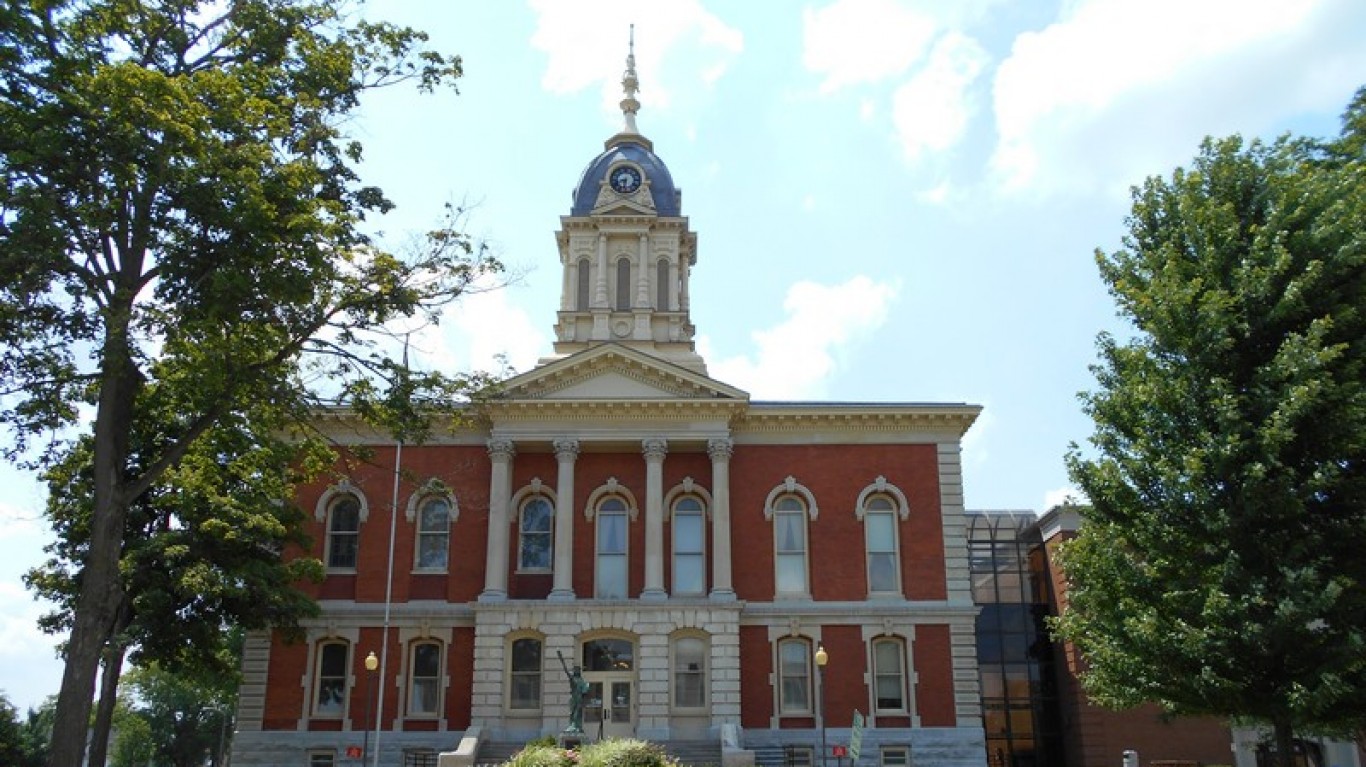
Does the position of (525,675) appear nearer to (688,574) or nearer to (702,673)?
(702,673)

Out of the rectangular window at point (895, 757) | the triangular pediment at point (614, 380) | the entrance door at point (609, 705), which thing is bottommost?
the rectangular window at point (895, 757)

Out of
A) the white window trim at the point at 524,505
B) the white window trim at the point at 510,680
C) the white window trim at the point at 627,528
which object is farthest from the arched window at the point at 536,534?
the white window trim at the point at 510,680

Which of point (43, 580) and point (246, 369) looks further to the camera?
point (43, 580)

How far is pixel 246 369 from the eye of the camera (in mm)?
19797

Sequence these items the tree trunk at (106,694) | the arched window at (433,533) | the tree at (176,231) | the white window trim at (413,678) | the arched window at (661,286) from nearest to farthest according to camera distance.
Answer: the tree at (176,231)
the tree trunk at (106,694)
the white window trim at (413,678)
the arched window at (433,533)
the arched window at (661,286)

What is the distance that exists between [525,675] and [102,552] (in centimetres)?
1557

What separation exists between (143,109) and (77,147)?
1366 millimetres

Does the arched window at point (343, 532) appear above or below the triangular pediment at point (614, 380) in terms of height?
below

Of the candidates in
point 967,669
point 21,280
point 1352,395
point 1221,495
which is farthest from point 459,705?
point 1352,395

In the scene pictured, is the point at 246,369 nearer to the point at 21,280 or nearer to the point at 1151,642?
the point at 21,280

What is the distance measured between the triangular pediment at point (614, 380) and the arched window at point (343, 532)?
21.1 feet

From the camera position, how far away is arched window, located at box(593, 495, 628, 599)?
34125 mm

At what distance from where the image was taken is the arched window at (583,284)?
42094 mm

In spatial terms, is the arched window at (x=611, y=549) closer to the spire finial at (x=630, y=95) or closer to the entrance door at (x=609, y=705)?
the entrance door at (x=609, y=705)
